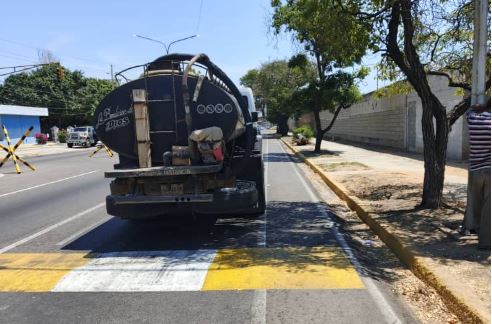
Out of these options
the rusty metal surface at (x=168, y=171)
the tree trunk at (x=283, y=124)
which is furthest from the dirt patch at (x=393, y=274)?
the tree trunk at (x=283, y=124)

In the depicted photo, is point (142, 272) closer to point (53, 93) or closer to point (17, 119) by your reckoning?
point (17, 119)

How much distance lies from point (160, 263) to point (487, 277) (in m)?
3.57

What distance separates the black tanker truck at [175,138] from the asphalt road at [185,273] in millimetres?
626

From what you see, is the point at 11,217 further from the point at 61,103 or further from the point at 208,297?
the point at 61,103

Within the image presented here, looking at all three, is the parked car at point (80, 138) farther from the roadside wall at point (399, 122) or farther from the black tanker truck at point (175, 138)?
the black tanker truck at point (175, 138)

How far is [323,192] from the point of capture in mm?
12570

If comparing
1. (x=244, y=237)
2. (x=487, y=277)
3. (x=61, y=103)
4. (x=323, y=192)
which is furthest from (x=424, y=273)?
(x=61, y=103)

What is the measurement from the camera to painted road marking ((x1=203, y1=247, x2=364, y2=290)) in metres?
5.17

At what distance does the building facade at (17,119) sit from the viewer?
49.7 meters

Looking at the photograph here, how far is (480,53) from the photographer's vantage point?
624 cm

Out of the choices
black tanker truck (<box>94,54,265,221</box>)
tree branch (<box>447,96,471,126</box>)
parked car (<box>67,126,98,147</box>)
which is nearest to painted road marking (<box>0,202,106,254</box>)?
black tanker truck (<box>94,54,265,221</box>)

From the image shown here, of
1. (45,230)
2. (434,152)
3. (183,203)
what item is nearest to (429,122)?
(434,152)

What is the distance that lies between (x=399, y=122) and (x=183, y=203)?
21.8 m

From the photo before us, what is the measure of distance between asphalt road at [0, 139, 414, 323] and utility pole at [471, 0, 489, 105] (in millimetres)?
2591
